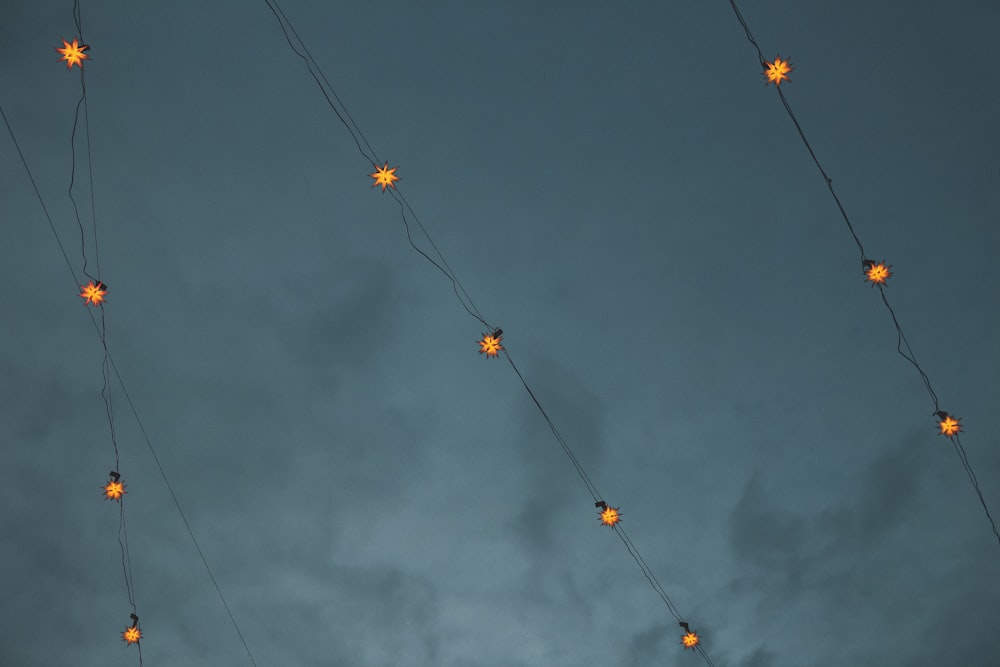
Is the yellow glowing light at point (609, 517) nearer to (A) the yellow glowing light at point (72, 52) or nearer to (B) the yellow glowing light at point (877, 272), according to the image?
(B) the yellow glowing light at point (877, 272)

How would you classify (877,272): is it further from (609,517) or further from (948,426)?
(609,517)

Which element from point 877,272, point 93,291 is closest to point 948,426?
point 877,272

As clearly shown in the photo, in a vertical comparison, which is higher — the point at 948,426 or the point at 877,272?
the point at 877,272

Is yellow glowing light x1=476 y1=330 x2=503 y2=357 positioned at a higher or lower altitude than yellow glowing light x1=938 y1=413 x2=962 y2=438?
higher

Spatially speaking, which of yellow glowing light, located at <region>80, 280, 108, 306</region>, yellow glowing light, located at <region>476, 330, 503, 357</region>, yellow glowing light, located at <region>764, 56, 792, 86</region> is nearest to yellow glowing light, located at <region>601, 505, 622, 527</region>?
yellow glowing light, located at <region>476, 330, 503, 357</region>

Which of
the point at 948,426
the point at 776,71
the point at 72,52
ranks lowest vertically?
the point at 948,426

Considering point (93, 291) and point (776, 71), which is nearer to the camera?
point (776, 71)

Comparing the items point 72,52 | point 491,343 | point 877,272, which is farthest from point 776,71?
point 72,52

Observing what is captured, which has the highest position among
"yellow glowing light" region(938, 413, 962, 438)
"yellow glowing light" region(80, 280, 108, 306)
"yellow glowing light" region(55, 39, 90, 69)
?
"yellow glowing light" region(55, 39, 90, 69)

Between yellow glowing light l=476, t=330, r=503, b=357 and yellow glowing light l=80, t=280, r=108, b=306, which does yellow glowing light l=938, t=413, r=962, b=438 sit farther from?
yellow glowing light l=80, t=280, r=108, b=306

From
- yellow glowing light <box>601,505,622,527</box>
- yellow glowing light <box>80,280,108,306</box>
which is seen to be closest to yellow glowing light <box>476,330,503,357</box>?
yellow glowing light <box>601,505,622,527</box>

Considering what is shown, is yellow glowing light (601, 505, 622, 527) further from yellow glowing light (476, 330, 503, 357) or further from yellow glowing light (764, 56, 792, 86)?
yellow glowing light (764, 56, 792, 86)

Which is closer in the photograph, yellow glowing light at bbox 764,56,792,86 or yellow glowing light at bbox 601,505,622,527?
yellow glowing light at bbox 764,56,792,86

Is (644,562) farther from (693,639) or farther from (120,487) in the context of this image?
(120,487)
